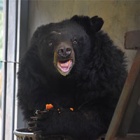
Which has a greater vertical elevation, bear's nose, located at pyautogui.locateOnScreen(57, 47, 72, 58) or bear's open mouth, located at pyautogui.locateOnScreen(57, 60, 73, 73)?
bear's nose, located at pyautogui.locateOnScreen(57, 47, 72, 58)

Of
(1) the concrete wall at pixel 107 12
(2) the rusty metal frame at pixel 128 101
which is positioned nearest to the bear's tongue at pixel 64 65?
(2) the rusty metal frame at pixel 128 101

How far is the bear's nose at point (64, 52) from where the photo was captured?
5.58 feet

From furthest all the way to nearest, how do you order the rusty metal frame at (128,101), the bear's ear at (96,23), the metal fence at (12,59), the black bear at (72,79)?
the metal fence at (12,59) < the bear's ear at (96,23) < the black bear at (72,79) < the rusty metal frame at (128,101)

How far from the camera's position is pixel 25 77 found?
1965 millimetres

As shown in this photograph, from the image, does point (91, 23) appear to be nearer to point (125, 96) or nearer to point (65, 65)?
point (65, 65)

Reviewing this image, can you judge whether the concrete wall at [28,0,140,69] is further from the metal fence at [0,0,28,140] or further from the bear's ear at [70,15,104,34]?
the bear's ear at [70,15,104,34]

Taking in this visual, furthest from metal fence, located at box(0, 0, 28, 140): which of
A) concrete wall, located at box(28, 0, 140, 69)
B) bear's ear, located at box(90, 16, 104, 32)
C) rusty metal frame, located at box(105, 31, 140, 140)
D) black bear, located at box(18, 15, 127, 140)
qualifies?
rusty metal frame, located at box(105, 31, 140, 140)

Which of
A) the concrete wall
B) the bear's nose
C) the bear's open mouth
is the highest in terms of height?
the concrete wall

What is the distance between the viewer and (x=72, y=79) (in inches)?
73.9

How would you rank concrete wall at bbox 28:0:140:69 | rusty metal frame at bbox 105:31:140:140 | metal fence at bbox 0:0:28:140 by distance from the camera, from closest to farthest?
rusty metal frame at bbox 105:31:140:140
concrete wall at bbox 28:0:140:69
metal fence at bbox 0:0:28:140

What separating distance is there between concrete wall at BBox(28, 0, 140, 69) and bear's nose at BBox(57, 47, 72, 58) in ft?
2.20

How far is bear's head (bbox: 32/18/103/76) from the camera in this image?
1724mm

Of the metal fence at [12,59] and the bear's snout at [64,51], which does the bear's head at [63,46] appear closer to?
the bear's snout at [64,51]

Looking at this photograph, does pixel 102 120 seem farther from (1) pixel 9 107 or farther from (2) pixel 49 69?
(1) pixel 9 107
